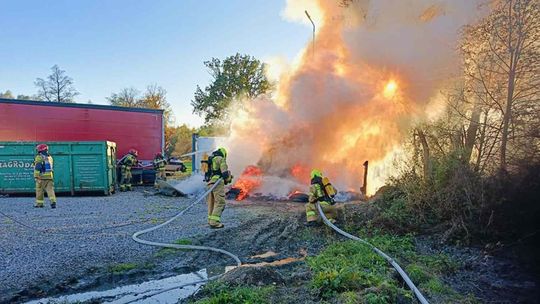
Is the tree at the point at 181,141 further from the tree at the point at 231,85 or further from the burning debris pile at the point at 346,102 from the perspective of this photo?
the burning debris pile at the point at 346,102

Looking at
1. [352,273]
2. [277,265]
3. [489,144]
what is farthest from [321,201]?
[352,273]

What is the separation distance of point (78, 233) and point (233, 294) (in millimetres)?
4587

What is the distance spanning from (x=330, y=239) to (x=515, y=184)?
3.12 meters

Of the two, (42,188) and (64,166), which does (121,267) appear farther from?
(64,166)

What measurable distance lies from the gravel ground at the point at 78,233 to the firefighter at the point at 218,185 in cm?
28

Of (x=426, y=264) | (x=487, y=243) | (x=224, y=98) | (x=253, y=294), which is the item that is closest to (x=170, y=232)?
(x=253, y=294)

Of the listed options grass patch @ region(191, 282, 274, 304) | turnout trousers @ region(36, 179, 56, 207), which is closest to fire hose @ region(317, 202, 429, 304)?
grass patch @ region(191, 282, 274, 304)

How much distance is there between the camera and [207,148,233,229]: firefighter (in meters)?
7.83

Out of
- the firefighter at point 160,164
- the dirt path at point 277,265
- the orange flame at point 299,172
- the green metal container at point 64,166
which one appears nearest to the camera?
the dirt path at point 277,265

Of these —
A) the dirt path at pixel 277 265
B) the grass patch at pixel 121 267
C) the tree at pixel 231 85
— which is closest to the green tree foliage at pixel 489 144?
the dirt path at pixel 277 265

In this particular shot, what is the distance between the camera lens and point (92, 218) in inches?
347

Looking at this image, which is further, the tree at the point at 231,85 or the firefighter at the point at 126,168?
the tree at the point at 231,85

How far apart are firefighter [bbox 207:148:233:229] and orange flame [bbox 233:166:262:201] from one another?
196 inches

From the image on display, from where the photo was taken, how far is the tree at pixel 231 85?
30.6m
